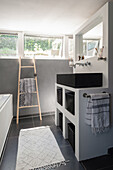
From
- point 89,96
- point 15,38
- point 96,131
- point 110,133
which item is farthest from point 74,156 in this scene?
point 15,38

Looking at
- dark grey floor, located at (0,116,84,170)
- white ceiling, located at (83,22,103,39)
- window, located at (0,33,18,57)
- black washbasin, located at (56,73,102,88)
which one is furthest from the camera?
window, located at (0,33,18,57)

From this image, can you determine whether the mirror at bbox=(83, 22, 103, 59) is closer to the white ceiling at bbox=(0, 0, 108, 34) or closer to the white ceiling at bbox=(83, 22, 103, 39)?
the white ceiling at bbox=(83, 22, 103, 39)

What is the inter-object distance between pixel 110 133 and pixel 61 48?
268 centimetres

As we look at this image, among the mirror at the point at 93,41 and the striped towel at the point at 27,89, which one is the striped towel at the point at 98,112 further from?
the striped towel at the point at 27,89

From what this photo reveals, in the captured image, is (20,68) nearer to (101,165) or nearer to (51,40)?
(51,40)

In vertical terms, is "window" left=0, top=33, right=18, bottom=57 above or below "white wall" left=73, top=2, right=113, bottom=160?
above

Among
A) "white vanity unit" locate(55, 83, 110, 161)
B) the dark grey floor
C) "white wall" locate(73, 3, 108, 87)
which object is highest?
"white wall" locate(73, 3, 108, 87)

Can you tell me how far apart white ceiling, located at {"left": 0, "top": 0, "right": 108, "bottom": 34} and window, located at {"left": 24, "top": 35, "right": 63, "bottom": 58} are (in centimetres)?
45

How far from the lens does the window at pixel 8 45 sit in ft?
10.5

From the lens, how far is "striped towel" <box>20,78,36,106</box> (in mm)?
2994

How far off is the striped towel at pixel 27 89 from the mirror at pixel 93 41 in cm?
146

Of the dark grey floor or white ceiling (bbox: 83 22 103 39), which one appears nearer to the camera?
the dark grey floor

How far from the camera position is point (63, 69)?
353cm

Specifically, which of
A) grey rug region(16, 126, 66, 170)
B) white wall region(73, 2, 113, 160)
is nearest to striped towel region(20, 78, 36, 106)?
grey rug region(16, 126, 66, 170)
